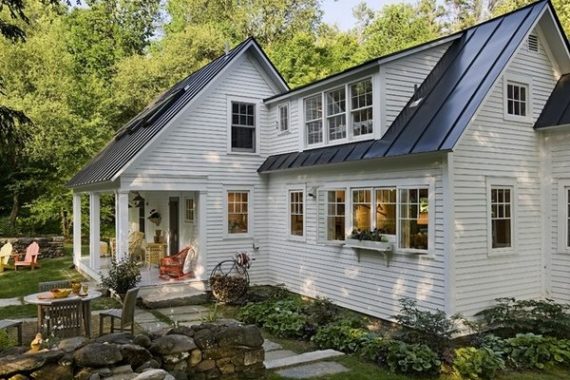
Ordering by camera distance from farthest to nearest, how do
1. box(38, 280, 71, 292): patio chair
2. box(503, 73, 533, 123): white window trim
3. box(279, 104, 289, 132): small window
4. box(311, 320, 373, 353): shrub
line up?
1. box(279, 104, 289, 132): small window
2. box(503, 73, 533, 123): white window trim
3. box(38, 280, 71, 292): patio chair
4. box(311, 320, 373, 353): shrub

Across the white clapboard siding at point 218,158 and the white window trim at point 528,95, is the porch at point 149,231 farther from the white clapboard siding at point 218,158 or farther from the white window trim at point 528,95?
the white window trim at point 528,95

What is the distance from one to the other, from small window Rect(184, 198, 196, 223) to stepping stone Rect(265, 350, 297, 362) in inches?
301

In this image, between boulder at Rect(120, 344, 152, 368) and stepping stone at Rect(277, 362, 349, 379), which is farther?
stepping stone at Rect(277, 362, 349, 379)

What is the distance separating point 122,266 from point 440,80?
8319 mm

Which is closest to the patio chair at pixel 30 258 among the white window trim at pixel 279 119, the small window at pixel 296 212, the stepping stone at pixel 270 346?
the small window at pixel 296 212

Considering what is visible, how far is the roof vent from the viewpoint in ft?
31.8

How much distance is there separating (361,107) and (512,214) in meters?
3.76

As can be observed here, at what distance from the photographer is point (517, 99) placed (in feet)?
30.9

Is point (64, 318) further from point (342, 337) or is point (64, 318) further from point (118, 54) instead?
point (118, 54)

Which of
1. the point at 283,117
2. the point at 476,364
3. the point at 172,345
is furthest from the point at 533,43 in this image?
the point at 172,345

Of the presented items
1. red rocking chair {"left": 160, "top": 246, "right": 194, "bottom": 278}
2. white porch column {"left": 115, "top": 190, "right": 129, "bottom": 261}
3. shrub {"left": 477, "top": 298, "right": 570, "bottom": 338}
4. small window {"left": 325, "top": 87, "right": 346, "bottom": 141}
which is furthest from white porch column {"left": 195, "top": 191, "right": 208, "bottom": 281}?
shrub {"left": 477, "top": 298, "right": 570, "bottom": 338}

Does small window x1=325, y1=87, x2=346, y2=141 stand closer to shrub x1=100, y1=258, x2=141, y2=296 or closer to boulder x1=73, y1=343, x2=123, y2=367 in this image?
shrub x1=100, y1=258, x2=141, y2=296

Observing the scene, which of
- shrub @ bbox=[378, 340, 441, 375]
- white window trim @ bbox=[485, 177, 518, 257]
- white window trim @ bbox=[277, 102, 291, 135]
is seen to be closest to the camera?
shrub @ bbox=[378, 340, 441, 375]

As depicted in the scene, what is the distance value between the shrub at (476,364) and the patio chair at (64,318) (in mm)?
5837
